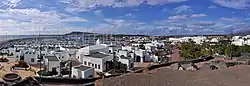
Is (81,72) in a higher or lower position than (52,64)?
higher

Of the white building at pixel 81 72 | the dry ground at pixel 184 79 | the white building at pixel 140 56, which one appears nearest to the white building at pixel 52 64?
the white building at pixel 81 72

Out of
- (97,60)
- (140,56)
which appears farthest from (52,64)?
(140,56)

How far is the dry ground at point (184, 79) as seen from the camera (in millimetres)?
12430

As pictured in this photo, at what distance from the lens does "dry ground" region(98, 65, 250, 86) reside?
12.4 metres

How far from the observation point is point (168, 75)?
1379cm

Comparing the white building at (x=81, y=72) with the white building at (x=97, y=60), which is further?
the white building at (x=97, y=60)

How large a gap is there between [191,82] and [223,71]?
3071 mm

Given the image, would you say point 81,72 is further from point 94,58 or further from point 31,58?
point 31,58

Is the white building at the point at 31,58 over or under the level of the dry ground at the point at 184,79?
under

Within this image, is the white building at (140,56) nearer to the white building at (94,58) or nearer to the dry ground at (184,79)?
the white building at (94,58)

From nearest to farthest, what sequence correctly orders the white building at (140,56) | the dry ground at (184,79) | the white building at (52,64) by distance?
the dry ground at (184,79), the white building at (52,64), the white building at (140,56)

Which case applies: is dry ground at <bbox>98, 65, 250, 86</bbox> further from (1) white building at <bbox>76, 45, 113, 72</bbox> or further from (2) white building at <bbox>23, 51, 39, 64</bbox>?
(2) white building at <bbox>23, 51, 39, 64</bbox>

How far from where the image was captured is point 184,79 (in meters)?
13.3

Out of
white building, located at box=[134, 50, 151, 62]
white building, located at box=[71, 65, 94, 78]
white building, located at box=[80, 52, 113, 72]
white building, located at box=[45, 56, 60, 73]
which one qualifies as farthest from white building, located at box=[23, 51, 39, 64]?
white building, located at box=[71, 65, 94, 78]
